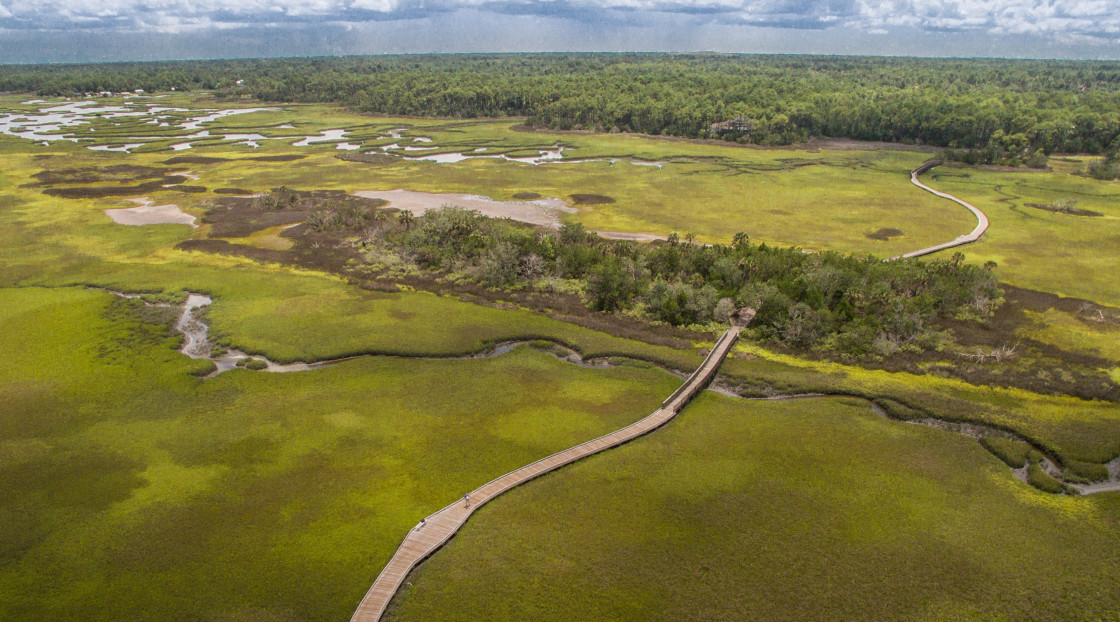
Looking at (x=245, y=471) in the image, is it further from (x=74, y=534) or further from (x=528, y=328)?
(x=528, y=328)

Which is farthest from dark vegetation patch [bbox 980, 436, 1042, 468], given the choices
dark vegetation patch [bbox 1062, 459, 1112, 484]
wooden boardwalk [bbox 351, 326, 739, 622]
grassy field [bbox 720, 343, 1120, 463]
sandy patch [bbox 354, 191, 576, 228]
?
sandy patch [bbox 354, 191, 576, 228]

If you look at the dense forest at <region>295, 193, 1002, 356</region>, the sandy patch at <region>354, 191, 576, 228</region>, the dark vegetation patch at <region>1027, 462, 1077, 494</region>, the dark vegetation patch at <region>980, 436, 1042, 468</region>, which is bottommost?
the dark vegetation patch at <region>1027, 462, 1077, 494</region>

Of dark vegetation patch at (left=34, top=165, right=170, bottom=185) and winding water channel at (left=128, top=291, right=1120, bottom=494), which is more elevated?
dark vegetation patch at (left=34, top=165, right=170, bottom=185)

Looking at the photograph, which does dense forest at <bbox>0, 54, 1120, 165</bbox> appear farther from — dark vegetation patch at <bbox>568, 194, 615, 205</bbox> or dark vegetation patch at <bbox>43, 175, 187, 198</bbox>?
dark vegetation patch at <bbox>43, 175, 187, 198</bbox>

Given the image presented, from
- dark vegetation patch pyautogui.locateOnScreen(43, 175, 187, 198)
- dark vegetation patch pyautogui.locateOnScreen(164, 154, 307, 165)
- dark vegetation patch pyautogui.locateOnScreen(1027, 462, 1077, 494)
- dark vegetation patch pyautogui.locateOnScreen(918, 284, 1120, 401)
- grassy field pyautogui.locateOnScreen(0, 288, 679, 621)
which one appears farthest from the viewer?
dark vegetation patch pyautogui.locateOnScreen(164, 154, 307, 165)

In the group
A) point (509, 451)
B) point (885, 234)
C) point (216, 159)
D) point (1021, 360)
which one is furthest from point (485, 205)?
point (216, 159)

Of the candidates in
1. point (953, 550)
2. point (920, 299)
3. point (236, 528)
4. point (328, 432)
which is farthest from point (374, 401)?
point (920, 299)

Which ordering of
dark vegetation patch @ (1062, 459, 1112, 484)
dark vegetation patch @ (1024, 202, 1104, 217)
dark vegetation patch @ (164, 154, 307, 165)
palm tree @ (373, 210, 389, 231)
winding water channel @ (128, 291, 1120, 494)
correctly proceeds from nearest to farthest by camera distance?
dark vegetation patch @ (1062, 459, 1112, 484)
winding water channel @ (128, 291, 1120, 494)
palm tree @ (373, 210, 389, 231)
dark vegetation patch @ (1024, 202, 1104, 217)
dark vegetation patch @ (164, 154, 307, 165)
